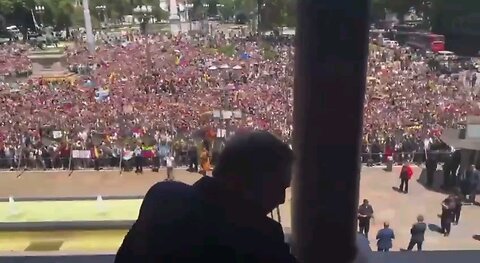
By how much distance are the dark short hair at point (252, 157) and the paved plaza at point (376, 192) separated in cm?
227

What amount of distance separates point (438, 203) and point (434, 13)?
9.05 meters

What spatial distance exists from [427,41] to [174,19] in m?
6.41

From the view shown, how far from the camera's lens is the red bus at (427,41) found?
10.2 meters

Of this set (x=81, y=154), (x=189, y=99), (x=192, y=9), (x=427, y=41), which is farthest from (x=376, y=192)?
(x=192, y=9)

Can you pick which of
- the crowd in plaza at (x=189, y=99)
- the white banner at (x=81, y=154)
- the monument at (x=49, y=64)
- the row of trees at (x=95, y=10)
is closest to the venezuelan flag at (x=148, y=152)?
the crowd in plaza at (x=189, y=99)

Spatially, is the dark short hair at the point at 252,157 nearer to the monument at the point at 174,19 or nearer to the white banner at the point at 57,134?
the white banner at the point at 57,134

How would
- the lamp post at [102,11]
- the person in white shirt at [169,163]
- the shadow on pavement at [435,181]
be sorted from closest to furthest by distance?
the shadow on pavement at [435,181] → the person in white shirt at [169,163] → the lamp post at [102,11]

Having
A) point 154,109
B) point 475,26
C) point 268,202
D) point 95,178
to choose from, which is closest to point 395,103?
point 154,109

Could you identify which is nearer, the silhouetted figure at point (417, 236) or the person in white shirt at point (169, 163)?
the silhouetted figure at point (417, 236)

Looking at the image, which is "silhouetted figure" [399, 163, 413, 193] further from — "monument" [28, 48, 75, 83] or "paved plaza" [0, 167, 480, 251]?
"monument" [28, 48, 75, 83]

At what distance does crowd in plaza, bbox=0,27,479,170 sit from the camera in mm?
4695

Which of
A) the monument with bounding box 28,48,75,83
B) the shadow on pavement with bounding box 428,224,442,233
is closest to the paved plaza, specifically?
the shadow on pavement with bounding box 428,224,442,233

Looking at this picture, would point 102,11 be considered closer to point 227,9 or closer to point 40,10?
point 40,10

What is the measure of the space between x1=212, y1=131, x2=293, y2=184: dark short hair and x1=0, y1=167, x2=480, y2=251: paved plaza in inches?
89.3
